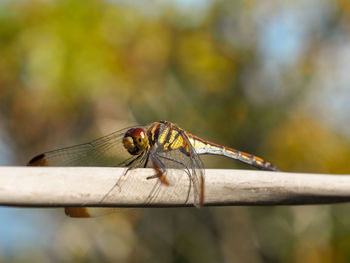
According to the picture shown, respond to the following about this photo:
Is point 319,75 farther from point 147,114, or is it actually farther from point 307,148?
point 147,114

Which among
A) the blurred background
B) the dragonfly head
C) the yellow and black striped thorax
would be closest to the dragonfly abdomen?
the yellow and black striped thorax

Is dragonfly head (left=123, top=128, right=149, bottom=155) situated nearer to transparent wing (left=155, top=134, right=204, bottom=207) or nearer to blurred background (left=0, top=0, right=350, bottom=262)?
transparent wing (left=155, top=134, right=204, bottom=207)

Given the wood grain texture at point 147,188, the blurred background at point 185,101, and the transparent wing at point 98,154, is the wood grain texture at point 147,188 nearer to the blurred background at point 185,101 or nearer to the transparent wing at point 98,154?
the transparent wing at point 98,154

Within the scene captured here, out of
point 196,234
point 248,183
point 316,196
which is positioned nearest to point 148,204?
point 248,183

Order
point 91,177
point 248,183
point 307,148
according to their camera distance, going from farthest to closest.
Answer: point 307,148 → point 248,183 → point 91,177

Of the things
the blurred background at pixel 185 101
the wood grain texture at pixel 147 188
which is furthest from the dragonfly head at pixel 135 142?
the blurred background at pixel 185 101
